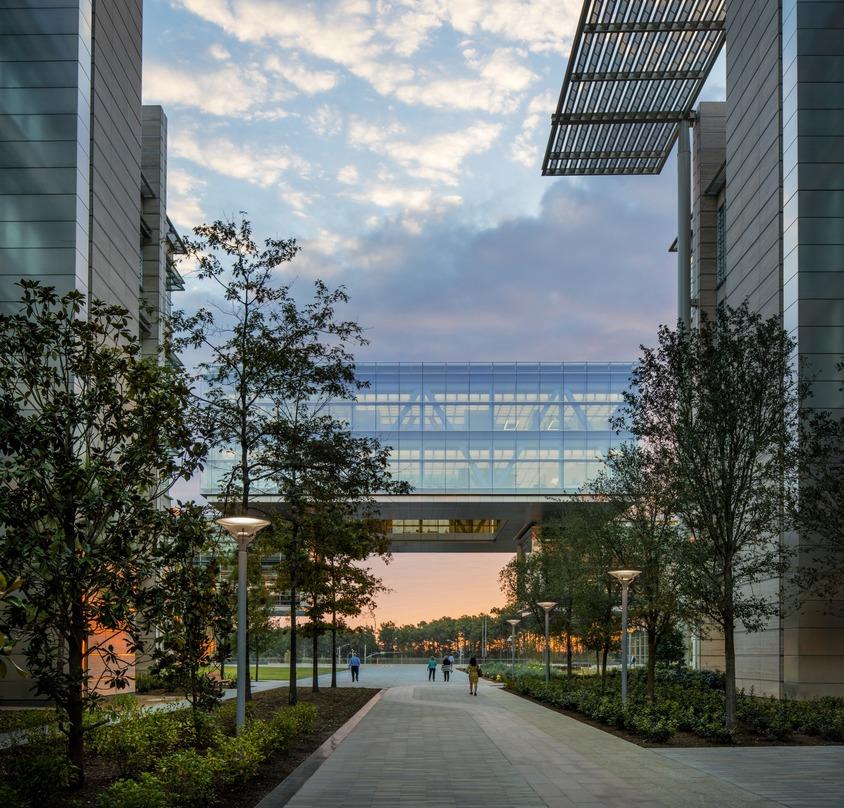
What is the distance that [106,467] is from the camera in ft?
43.1

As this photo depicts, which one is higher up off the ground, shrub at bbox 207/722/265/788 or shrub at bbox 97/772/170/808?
shrub at bbox 97/772/170/808

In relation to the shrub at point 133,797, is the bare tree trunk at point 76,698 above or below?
above

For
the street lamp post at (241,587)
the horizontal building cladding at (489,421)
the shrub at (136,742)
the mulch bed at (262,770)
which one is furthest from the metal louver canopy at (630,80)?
the shrub at (136,742)

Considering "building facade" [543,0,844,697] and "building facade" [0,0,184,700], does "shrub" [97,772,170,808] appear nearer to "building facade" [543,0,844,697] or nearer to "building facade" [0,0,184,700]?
"building facade" [543,0,844,697]

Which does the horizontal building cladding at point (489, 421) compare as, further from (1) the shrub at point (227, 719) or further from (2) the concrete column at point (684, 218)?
(1) the shrub at point (227, 719)

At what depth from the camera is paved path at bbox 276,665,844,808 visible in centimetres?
1411

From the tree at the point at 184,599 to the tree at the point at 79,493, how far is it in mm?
244

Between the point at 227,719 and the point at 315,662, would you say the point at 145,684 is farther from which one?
the point at 227,719

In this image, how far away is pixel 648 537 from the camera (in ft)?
96.0

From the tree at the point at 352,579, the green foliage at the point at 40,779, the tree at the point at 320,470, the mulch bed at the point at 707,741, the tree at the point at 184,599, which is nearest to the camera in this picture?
the green foliage at the point at 40,779

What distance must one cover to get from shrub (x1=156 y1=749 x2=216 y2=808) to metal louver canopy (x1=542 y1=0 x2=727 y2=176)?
108 ft

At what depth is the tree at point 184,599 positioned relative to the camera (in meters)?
13.5

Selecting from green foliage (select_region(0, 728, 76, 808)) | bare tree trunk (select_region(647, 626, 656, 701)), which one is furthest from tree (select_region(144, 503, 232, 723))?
bare tree trunk (select_region(647, 626, 656, 701))

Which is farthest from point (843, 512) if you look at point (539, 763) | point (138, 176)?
point (138, 176)
